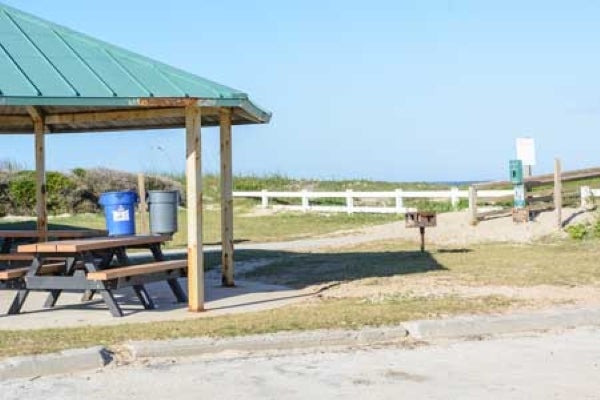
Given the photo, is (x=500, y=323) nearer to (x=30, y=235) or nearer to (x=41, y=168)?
(x=30, y=235)

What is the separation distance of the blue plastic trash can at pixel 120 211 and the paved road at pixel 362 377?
22.6ft

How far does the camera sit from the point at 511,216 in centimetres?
2291

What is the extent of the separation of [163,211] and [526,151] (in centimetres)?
1031

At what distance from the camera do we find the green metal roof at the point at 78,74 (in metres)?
9.20

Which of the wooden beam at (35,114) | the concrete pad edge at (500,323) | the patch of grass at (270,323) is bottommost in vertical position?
the concrete pad edge at (500,323)

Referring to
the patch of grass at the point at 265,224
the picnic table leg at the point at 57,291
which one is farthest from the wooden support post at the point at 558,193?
the picnic table leg at the point at 57,291

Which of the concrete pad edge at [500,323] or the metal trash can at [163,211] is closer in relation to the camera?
the concrete pad edge at [500,323]

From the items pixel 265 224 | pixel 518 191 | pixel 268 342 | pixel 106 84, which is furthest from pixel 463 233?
pixel 268 342

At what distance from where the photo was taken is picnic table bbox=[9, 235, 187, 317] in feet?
32.4

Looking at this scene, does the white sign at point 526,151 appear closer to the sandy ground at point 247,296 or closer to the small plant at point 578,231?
the small plant at point 578,231

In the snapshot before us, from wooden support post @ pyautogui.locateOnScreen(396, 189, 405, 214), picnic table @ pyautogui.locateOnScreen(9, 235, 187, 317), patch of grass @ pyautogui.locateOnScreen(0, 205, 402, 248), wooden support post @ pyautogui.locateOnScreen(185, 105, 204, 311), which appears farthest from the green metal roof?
wooden support post @ pyautogui.locateOnScreen(396, 189, 405, 214)

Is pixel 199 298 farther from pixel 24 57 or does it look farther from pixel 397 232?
pixel 397 232

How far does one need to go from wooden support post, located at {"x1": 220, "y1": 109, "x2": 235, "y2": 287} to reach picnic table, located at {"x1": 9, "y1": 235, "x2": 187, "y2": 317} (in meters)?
1.68

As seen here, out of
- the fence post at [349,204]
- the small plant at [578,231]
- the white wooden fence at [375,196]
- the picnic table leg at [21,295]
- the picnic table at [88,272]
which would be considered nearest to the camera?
the picnic table at [88,272]
